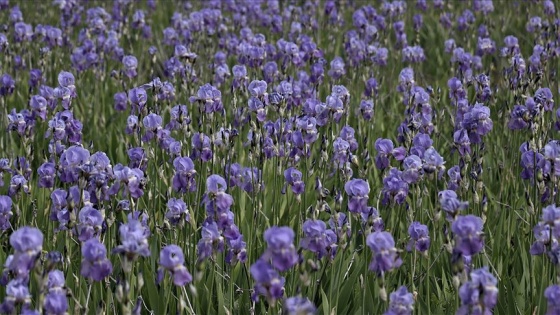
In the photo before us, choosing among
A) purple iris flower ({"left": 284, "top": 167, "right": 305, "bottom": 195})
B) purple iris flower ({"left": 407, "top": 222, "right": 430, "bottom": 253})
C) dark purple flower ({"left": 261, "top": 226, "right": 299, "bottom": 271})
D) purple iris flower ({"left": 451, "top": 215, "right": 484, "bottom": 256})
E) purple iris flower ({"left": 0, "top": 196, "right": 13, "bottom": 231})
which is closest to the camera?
dark purple flower ({"left": 261, "top": 226, "right": 299, "bottom": 271})

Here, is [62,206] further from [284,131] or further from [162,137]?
[284,131]

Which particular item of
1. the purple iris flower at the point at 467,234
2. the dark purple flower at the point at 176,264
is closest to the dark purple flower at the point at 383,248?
the purple iris flower at the point at 467,234

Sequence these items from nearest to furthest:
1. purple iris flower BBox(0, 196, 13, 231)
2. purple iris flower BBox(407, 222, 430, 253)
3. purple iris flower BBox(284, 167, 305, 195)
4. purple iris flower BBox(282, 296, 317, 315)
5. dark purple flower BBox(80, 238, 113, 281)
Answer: purple iris flower BBox(282, 296, 317, 315) → dark purple flower BBox(80, 238, 113, 281) → purple iris flower BBox(407, 222, 430, 253) → purple iris flower BBox(0, 196, 13, 231) → purple iris flower BBox(284, 167, 305, 195)

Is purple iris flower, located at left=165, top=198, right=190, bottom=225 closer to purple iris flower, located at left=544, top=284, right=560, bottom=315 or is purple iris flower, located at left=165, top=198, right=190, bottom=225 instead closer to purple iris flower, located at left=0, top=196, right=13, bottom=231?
purple iris flower, located at left=0, top=196, right=13, bottom=231

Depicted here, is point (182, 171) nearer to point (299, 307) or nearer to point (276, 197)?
point (276, 197)

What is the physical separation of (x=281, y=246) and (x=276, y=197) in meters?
1.83

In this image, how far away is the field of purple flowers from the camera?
7.86 ft

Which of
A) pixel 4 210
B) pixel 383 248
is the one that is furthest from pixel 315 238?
pixel 4 210


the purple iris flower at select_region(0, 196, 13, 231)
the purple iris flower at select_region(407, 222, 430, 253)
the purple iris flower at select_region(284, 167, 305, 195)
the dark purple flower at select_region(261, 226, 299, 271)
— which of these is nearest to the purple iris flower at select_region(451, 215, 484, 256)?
the dark purple flower at select_region(261, 226, 299, 271)

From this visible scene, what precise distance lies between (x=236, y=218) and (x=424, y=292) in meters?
0.97

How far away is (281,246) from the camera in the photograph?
7.04 feet

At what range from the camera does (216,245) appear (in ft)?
9.55

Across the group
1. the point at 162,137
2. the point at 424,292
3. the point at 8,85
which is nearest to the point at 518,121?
the point at 424,292

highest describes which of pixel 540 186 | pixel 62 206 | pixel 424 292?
pixel 540 186
